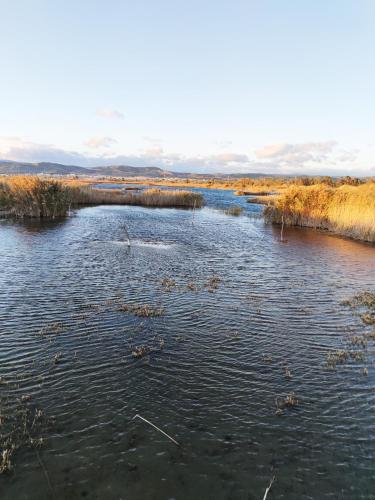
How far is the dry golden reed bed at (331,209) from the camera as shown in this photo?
32.0 metres

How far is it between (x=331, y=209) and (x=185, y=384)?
33216 millimetres

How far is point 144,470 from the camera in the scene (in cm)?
587

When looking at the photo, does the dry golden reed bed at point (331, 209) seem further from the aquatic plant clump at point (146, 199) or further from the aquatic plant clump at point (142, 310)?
the aquatic plant clump at point (142, 310)

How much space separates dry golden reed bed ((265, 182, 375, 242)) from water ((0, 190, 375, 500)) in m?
15.2

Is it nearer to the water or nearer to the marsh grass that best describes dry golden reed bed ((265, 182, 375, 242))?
the water

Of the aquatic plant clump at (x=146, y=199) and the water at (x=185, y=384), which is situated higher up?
the aquatic plant clump at (x=146, y=199)

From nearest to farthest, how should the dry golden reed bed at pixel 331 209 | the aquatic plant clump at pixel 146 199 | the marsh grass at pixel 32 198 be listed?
1. the dry golden reed bed at pixel 331 209
2. the marsh grass at pixel 32 198
3. the aquatic plant clump at pixel 146 199

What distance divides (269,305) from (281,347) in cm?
366

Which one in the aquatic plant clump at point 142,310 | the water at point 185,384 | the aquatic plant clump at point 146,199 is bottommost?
the water at point 185,384

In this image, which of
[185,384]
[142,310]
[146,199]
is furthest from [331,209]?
[185,384]

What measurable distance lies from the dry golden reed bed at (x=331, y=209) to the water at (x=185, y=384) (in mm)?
15155

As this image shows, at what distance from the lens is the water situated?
579cm

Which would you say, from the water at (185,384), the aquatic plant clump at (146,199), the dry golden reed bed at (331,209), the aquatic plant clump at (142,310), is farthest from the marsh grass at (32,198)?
the aquatic plant clump at (142,310)

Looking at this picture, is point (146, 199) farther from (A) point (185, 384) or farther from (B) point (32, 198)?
(A) point (185, 384)
